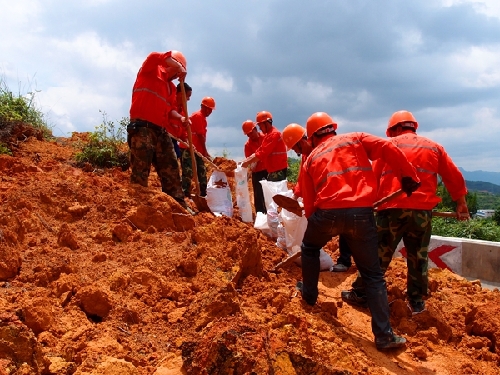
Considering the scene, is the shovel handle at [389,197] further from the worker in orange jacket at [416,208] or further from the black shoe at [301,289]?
the black shoe at [301,289]

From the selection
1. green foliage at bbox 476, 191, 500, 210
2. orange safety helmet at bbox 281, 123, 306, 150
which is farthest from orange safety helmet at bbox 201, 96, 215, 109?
green foliage at bbox 476, 191, 500, 210

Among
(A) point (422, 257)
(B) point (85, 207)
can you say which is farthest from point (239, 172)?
(A) point (422, 257)

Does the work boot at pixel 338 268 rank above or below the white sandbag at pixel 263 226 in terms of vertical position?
below

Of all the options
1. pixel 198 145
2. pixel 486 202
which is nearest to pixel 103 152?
Answer: pixel 198 145

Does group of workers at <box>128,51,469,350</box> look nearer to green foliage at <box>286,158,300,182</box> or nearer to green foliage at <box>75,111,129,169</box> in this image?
green foliage at <box>75,111,129,169</box>

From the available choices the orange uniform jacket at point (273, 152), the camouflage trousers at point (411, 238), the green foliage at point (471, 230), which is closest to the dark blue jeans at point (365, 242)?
the camouflage trousers at point (411, 238)

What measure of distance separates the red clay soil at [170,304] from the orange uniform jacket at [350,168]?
92cm

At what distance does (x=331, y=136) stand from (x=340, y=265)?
5.73 feet

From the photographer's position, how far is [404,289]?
4367mm

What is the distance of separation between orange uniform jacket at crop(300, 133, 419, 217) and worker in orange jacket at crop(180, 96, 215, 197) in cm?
375

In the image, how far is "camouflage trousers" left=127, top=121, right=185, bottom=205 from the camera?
496 cm

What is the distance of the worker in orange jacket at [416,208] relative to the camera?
12.4ft

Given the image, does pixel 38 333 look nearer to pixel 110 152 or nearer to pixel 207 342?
pixel 207 342

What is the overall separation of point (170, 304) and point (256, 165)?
4.18 metres
